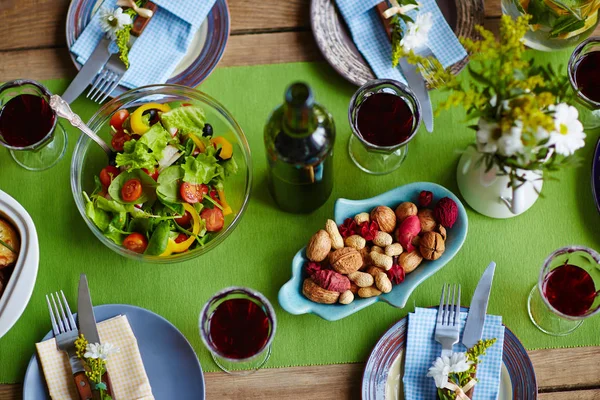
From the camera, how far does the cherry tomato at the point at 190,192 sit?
111 cm

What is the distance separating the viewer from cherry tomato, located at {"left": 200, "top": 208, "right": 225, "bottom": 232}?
115cm

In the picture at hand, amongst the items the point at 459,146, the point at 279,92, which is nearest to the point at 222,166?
the point at 279,92

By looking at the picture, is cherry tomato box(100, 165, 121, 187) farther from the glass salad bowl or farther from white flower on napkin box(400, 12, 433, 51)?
white flower on napkin box(400, 12, 433, 51)

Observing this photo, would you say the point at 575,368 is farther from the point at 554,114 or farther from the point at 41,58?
the point at 41,58

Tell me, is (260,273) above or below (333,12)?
below

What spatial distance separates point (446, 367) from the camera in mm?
1081

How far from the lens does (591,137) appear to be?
1.21 m

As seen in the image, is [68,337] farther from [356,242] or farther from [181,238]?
[356,242]

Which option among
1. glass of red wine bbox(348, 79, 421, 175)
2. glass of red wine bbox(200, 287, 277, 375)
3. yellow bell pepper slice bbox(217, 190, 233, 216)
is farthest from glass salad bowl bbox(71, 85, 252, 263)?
glass of red wine bbox(348, 79, 421, 175)

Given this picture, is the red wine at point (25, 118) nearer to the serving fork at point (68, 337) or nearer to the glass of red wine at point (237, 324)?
the serving fork at point (68, 337)

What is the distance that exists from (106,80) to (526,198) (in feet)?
2.70

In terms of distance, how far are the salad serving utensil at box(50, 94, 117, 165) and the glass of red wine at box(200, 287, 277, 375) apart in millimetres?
332

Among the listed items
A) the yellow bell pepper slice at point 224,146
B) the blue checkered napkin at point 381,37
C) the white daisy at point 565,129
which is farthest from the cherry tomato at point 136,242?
the white daisy at point 565,129

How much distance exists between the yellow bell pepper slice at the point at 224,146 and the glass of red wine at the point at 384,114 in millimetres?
234
